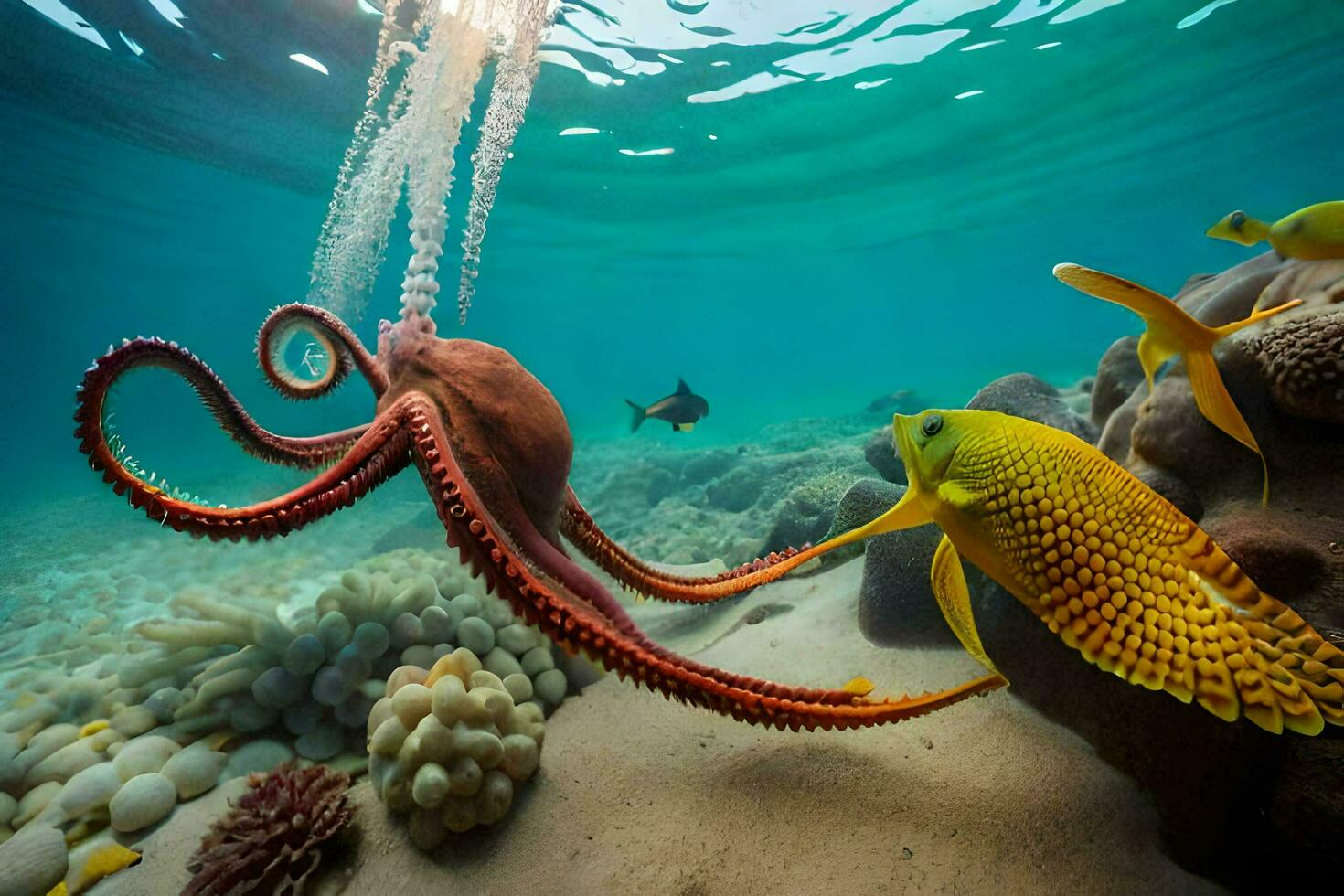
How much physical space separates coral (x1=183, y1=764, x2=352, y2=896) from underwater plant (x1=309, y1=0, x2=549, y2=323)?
2246 mm

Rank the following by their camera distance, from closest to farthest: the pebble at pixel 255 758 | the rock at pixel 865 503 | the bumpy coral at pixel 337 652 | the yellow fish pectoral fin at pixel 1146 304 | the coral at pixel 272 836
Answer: the yellow fish pectoral fin at pixel 1146 304
the coral at pixel 272 836
the pebble at pixel 255 758
the bumpy coral at pixel 337 652
the rock at pixel 865 503

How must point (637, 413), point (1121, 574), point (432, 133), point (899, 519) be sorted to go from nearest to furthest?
1. point (1121, 574)
2. point (899, 519)
3. point (432, 133)
4. point (637, 413)

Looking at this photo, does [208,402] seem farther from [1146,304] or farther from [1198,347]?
[1198,347]

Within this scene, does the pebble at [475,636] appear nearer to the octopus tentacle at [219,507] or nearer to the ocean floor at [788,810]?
the ocean floor at [788,810]

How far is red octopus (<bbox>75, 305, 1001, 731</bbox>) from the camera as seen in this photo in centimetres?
169

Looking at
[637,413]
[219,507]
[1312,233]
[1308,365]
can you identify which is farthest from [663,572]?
[637,413]

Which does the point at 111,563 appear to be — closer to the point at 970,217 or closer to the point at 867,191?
the point at 867,191

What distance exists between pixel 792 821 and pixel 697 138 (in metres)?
21.0

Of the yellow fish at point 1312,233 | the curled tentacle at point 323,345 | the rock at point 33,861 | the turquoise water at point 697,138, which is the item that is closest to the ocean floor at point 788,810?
the rock at point 33,861

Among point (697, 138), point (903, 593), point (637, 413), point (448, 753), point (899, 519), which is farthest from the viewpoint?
point (697, 138)

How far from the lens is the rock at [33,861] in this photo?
224cm

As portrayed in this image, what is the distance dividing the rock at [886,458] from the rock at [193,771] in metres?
5.77

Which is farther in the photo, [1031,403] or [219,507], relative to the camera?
[1031,403]

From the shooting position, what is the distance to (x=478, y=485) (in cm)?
234
